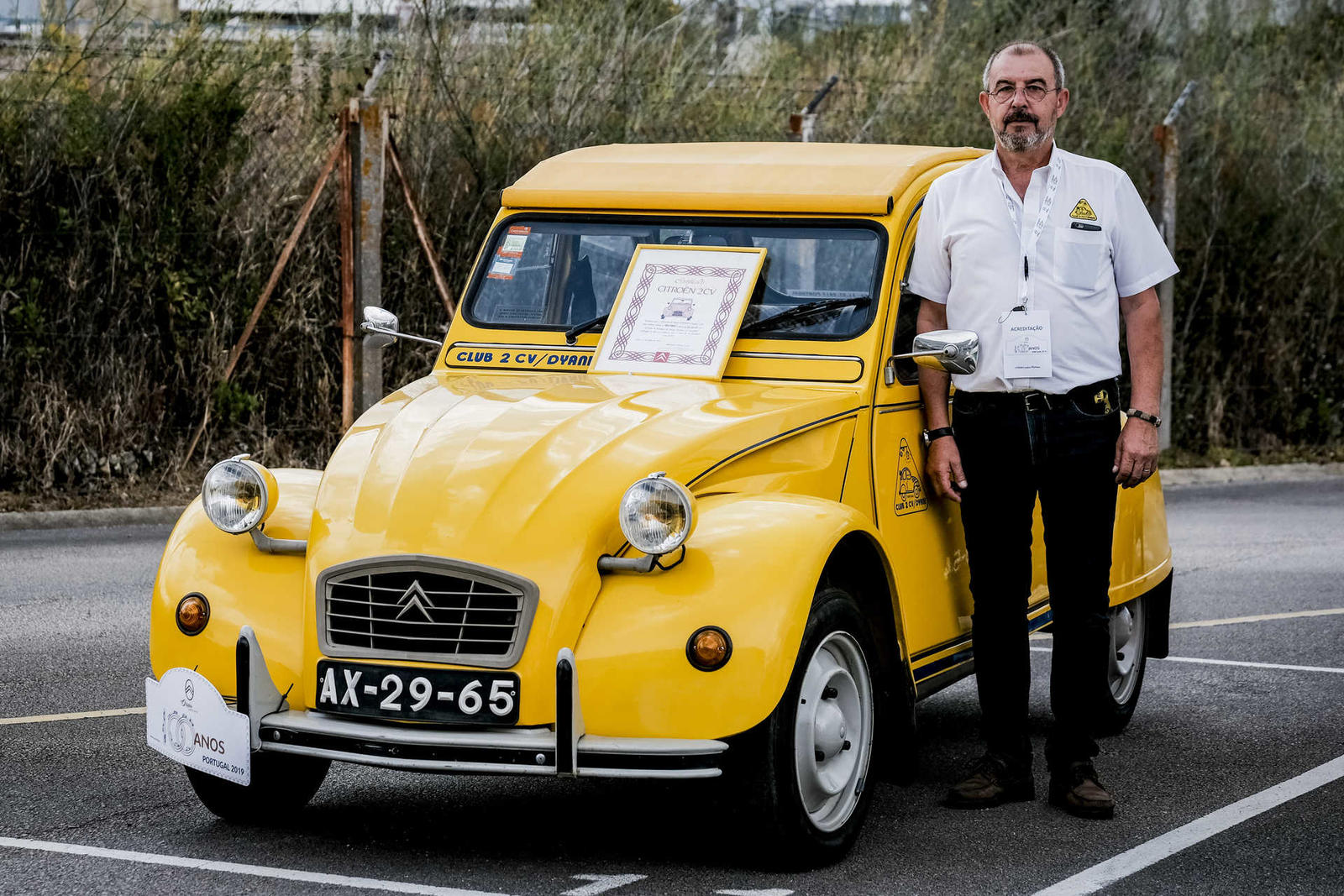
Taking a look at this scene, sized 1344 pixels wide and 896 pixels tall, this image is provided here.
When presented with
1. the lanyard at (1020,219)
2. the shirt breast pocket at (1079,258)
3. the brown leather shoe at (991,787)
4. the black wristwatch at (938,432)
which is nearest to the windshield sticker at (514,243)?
the black wristwatch at (938,432)

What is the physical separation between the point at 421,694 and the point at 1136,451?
239cm

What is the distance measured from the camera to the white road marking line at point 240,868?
4.80 metres

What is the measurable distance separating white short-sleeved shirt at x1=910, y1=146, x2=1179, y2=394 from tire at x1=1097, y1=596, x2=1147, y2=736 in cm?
166

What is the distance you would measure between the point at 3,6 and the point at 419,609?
1299 centimetres

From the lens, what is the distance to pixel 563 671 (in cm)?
464

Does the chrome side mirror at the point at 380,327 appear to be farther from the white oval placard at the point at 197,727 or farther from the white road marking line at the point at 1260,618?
the white road marking line at the point at 1260,618

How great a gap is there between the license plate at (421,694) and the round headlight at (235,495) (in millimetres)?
600

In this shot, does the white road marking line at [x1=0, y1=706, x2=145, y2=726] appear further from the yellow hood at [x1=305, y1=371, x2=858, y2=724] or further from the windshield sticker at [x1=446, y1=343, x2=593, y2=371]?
the yellow hood at [x1=305, y1=371, x2=858, y2=724]

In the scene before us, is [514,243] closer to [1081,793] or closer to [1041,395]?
[1041,395]

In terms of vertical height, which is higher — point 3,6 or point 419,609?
point 3,6

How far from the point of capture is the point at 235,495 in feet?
17.2

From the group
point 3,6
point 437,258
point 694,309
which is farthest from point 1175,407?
point 694,309

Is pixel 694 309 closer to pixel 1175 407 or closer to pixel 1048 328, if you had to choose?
pixel 1048 328

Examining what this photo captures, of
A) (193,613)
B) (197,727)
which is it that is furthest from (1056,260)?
(197,727)
